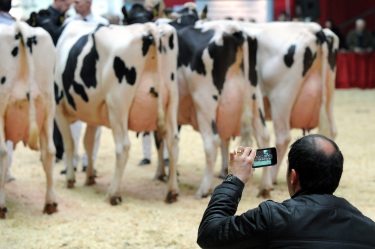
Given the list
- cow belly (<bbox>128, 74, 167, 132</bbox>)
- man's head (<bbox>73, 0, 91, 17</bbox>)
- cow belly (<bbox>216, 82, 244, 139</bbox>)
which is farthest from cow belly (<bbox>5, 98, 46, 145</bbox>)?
man's head (<bbox>73, 0, 91, 17</bbox>)

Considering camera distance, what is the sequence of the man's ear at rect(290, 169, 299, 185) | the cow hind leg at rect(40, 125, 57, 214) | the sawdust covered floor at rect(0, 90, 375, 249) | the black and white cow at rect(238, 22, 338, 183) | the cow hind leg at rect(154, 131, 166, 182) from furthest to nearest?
1. the cow hind leg at rect(154, 131, 166, 182)
2. the black and white cow at rect(238, 22, 338, 183)
3. the cow hind leg at rect(40, 125, 57, 214)
4. the sawdust covered floor at rect(0, 90, 375, 249)
5. the man's ear at rect(290, 169, 299, 185)

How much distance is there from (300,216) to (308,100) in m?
5.26

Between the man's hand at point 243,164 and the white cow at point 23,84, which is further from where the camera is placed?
the white cow at point 23,84

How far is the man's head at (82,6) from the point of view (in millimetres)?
8969

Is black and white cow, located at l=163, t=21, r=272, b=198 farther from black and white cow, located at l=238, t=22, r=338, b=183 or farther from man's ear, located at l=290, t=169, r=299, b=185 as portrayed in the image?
man's ear, located at l=290, t=169, r=299, b=185

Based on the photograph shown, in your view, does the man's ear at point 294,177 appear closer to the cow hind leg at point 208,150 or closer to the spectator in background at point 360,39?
the cow hind leg at point 208,150

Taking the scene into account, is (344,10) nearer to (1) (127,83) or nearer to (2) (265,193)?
(2) (265,193)

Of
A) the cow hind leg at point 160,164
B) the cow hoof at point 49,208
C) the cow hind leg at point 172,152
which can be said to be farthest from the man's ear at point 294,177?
the cow hind leg at point 160,164

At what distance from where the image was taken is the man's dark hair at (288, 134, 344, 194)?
9.99 ft

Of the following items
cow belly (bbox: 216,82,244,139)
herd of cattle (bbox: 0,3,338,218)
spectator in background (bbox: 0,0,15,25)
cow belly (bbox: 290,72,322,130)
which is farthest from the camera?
cow belly (bbox: 290,72,322,130)

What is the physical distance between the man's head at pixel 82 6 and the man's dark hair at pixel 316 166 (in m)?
6.31

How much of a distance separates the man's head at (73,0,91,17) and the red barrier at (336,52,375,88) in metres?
12.7

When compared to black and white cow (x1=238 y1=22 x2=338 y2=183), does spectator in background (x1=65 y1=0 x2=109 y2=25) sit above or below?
above

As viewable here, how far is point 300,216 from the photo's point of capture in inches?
117
